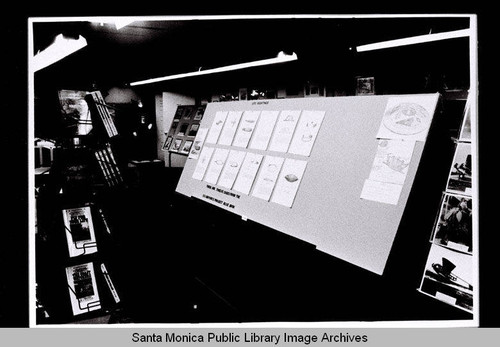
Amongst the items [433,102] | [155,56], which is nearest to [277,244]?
[433,102]

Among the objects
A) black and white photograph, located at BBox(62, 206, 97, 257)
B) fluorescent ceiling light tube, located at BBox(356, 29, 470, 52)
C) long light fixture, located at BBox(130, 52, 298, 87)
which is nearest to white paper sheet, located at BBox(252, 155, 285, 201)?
black and white photograph, located at BBox(62, 206, 97, 257)

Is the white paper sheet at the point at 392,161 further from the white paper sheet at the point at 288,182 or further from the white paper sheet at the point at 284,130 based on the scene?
the white paper sheet at the point at 284,130

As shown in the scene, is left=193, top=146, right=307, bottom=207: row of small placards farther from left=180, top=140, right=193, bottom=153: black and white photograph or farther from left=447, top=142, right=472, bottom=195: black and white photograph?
left=180, top=140, right=193, bottom=153: black and white photograph

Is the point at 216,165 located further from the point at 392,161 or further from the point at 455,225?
the point at 455,225

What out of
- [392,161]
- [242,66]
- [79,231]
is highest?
[242,66]

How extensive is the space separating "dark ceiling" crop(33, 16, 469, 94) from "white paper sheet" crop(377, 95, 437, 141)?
0.41 meters

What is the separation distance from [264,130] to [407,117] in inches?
32.1

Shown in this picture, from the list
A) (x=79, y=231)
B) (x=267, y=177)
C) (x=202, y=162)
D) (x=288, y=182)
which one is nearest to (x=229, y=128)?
(x=202, y=162)

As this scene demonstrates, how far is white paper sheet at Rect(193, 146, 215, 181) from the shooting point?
225 centimetres

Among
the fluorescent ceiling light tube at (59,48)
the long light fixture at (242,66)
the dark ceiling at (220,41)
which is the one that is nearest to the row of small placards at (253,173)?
the dark ceiling at (220,41)

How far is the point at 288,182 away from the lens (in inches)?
66.5

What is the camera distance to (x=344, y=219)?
1.41 m
